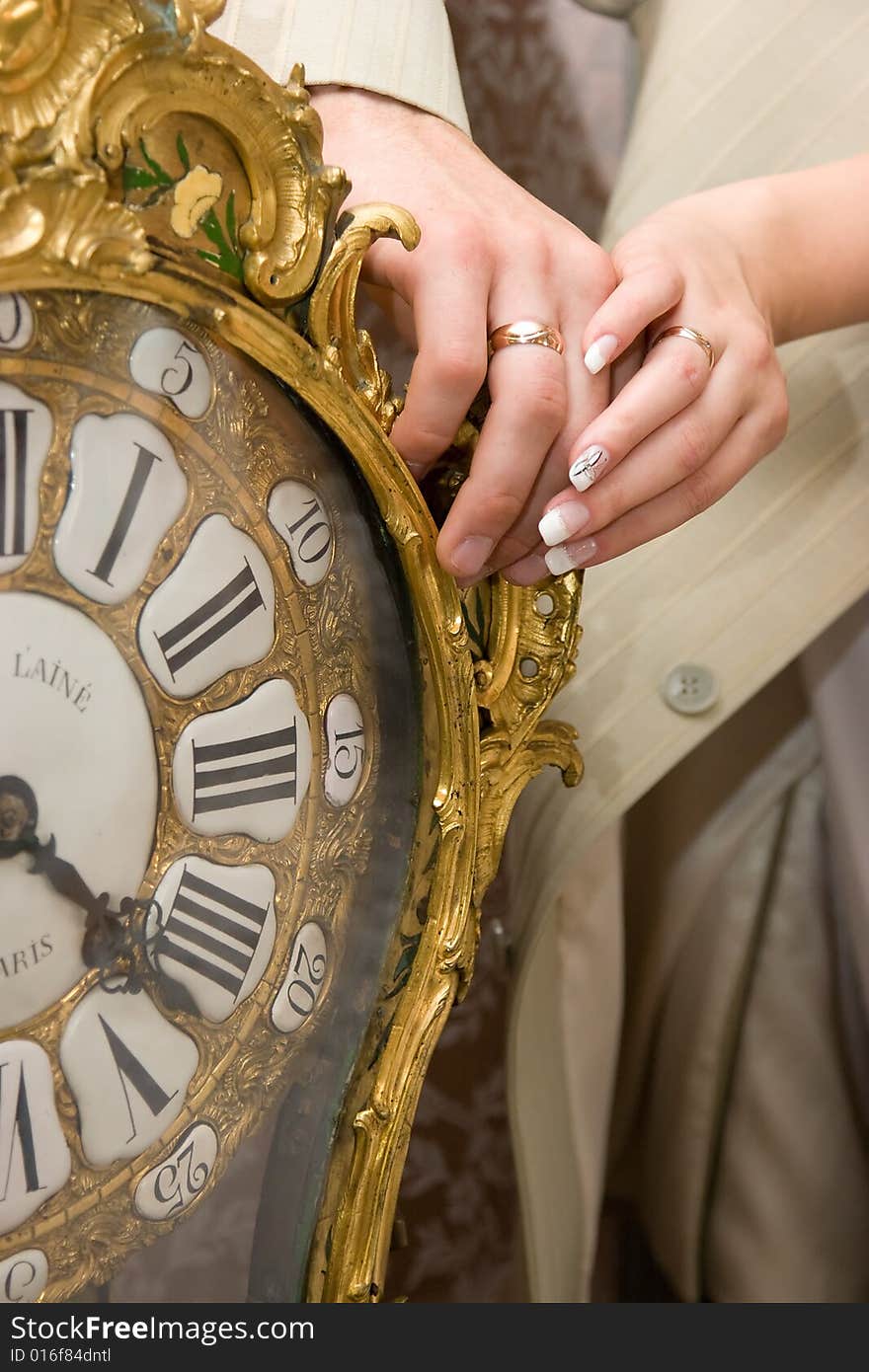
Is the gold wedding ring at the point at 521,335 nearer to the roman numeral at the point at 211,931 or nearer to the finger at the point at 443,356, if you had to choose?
the finger at the point at 443,356

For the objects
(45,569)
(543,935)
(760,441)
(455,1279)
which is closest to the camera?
(45,569)

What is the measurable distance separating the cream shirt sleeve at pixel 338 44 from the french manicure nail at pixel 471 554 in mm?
164

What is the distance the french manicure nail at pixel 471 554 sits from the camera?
13.8 inches

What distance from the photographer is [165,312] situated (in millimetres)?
291

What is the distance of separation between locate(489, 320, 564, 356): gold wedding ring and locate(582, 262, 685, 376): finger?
0.01 meters

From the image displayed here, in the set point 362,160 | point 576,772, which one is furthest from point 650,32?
point 576,772

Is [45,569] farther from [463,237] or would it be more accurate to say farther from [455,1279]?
[455,1279]

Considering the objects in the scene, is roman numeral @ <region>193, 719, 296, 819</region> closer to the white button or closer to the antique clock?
the antique clock

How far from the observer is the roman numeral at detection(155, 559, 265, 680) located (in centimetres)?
31

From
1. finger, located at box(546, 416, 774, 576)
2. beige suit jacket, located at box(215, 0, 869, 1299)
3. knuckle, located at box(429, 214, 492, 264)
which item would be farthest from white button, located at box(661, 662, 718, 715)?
knuckle, located at box(429, 214, 492, 264)

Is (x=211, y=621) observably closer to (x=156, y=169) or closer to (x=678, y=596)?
(x=156, y=169)

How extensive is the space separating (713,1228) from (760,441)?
0.46 metres

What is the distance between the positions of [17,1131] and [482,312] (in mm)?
258

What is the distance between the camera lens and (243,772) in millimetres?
330
